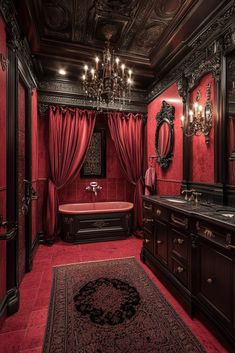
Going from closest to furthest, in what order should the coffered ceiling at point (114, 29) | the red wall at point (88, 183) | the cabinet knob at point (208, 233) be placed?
1. the cabinet knob at point (208, 233)
2. the coffered ceiling at point (114, 29)
3. the red wall at point (88, 183)

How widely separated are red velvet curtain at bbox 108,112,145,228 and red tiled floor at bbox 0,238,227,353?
104 centimetres

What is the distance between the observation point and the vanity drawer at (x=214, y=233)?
4.85 feet

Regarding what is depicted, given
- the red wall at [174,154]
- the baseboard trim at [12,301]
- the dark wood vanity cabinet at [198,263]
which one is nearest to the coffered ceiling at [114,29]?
the red wall at [174,154]

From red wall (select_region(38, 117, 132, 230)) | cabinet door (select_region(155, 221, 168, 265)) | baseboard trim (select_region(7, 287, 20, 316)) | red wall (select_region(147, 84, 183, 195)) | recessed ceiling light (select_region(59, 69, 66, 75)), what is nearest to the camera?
baseboard trim (select_region(7, 287, 20, 316))

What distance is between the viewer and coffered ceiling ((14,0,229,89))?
7.02 feet

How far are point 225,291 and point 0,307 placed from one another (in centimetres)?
184

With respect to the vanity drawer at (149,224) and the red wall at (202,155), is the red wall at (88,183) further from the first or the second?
the red wall at (202,155)

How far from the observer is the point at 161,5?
2164 mm

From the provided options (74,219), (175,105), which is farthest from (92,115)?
Result: (74,219)

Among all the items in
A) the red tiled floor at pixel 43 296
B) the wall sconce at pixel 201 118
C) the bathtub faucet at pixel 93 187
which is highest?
the wall sconce at pixel 201 118

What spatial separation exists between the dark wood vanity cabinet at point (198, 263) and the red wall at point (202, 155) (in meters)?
0.69

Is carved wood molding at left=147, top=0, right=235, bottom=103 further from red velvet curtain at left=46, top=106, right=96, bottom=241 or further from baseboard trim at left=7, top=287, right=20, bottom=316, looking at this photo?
baseboard trim at left=7, top=287, right=20, bottom=316

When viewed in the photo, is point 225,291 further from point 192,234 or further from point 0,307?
point 0,307

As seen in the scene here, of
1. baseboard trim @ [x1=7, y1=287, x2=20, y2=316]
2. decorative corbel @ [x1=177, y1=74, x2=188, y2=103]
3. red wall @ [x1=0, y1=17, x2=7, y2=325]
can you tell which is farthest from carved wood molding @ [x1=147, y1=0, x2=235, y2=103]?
baseboard trim @ [x1=7, y1=287, x2=20, y2=316]
